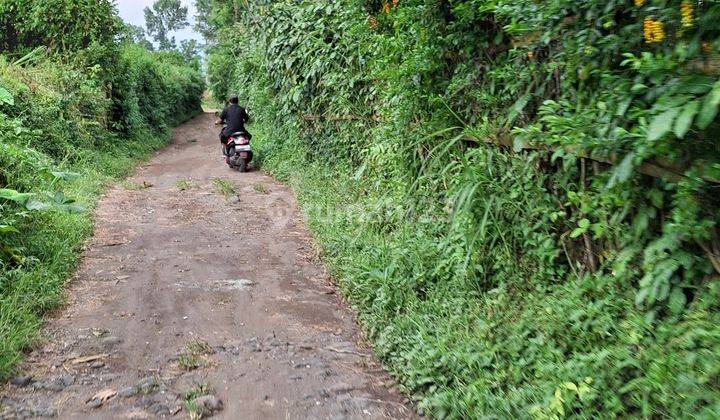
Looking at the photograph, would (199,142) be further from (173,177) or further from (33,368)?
(33,368)

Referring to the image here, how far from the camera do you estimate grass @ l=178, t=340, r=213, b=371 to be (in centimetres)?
397

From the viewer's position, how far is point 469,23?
181 inches

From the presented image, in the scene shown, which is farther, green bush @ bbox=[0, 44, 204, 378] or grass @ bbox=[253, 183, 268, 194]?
grass @ bbox=[253, 183, 268, 194]

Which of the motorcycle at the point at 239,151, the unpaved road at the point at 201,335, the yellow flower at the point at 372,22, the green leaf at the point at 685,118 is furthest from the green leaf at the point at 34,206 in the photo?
the motorcycle at the point at 239,151

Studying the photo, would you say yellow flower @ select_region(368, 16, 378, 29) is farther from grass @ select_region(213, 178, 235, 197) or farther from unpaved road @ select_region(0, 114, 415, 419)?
grass @ select_region(213, 178, 235, 197)

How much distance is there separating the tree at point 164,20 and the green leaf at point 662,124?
3189 inches

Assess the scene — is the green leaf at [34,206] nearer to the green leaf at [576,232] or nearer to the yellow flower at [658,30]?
the green leaf at [576,232]

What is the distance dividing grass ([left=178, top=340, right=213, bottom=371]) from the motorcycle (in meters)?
8.74

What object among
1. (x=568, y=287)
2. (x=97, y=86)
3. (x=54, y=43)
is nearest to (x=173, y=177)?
(x=97, y=86)

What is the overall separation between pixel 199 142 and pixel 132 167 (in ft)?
23.7

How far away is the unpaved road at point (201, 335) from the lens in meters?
3.51

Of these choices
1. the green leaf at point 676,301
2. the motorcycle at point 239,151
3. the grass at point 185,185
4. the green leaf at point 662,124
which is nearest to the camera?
the green leaf at point 662,124

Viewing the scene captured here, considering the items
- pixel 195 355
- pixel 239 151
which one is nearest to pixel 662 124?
pixel 195 355

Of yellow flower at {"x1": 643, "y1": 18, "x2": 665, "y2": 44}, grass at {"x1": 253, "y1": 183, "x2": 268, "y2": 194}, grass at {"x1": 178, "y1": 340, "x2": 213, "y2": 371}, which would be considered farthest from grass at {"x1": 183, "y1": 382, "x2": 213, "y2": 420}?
grass at {"x1": 253, "y1": 183, "x2": 268, "y2": 194}
